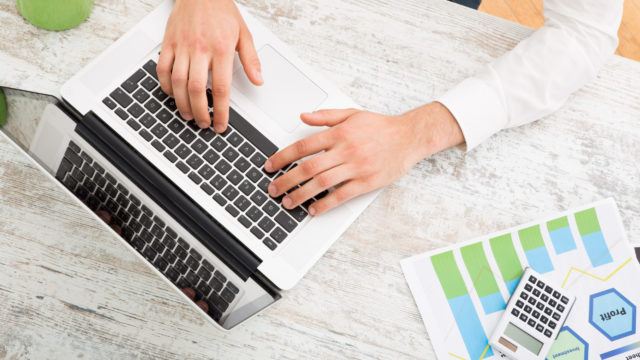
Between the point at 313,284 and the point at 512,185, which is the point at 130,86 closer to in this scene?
the point at 313,284

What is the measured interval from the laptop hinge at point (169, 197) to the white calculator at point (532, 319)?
0.39 m

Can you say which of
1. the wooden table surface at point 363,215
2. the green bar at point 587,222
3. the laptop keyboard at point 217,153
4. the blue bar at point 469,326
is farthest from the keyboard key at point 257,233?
the green bar at point 587,222

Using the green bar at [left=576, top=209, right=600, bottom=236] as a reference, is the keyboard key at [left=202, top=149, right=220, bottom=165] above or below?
below

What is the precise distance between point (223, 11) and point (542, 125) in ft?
1.88

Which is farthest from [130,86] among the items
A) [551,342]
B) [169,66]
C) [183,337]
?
[551,342]

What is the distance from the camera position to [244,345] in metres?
0.82

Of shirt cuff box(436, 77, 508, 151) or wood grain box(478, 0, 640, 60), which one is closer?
shirt cuff box(436, 77, 508, 151)

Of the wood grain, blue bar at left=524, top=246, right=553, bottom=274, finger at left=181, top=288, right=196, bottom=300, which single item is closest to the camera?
finger at left=181, top=288, right=196, bottom=300

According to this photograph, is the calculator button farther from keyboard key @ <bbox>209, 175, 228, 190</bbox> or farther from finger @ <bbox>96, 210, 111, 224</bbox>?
finger @ <bbox>96, 210, 111, 224</bbox>

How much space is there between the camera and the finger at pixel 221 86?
0.83m

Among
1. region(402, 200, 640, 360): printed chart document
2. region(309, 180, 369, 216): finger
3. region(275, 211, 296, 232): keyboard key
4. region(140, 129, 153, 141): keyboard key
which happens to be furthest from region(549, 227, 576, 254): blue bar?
region(140, 129, 153, 141): keyboard key

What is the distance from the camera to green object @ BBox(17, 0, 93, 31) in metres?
0.84

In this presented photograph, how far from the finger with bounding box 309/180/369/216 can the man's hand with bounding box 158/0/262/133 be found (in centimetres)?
19

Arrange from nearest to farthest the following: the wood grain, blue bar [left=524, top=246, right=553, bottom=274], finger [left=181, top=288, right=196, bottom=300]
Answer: finger [left=181, top=288, right=196, bottom=300] → blue bar [left=524, top=246, right=553, bottom=274] → the wood grain
